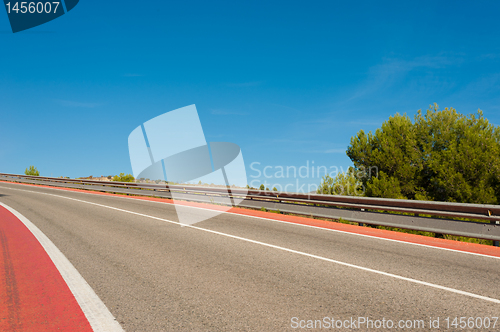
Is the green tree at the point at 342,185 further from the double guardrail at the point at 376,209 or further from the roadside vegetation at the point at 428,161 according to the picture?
the double guardrail at the point at 376,209

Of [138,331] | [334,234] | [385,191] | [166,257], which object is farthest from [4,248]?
[385,191]

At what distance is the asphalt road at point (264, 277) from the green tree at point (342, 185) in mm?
14994

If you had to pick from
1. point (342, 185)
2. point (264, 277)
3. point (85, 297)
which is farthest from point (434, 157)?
point (85, 297)

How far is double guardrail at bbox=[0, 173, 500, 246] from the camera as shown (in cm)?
768

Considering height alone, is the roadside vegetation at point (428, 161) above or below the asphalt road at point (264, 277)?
above

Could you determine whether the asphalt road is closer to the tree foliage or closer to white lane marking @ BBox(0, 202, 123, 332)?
white lane marking @ BBox(0, 202, 123, 332)

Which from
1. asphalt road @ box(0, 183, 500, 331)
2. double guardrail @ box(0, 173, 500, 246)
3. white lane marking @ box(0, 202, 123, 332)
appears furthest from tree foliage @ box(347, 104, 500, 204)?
white lane marking @ box(0, 202, 123, 332)

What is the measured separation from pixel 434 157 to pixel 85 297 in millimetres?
23687

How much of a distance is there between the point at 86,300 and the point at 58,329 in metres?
0.71

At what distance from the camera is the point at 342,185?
2311 cm

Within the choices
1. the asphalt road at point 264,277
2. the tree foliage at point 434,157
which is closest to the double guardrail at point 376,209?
the asphalt road at point 264,277

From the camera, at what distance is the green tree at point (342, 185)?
22.8 meters

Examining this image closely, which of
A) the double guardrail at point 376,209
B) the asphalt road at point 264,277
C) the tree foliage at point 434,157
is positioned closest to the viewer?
the asphalt road at point 264,277

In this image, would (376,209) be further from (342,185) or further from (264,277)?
(342,185)
